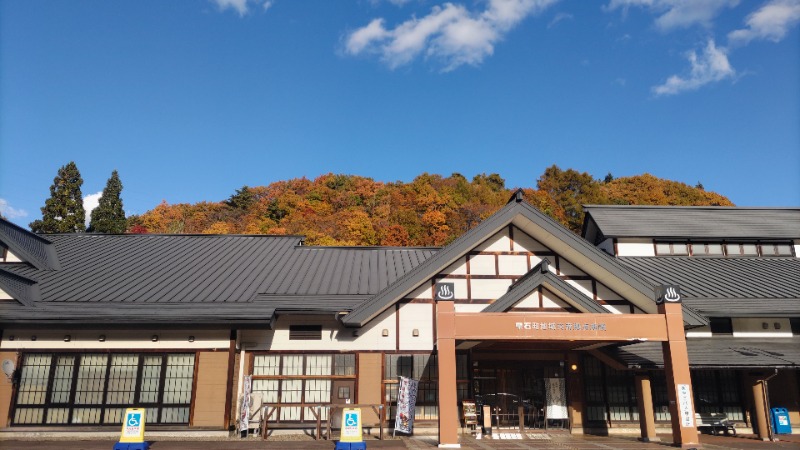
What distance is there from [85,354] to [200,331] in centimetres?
324

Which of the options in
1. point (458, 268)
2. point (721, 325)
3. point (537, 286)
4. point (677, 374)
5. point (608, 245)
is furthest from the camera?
point (608, 245)

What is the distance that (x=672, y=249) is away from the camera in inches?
806

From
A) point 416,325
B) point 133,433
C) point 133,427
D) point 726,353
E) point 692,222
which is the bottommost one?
point 133,433

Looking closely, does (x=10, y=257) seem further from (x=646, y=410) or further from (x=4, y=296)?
(x=646, y=410)

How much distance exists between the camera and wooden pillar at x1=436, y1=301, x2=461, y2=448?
36.1 ft

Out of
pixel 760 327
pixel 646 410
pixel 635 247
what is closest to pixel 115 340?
pixel 646 410

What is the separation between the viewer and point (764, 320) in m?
16.1

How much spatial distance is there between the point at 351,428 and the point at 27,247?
45.0 feet

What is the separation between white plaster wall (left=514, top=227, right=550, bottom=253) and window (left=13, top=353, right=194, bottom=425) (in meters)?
10.2

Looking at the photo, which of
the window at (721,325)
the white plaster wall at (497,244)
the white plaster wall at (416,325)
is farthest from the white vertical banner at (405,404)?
the window at (721,325)

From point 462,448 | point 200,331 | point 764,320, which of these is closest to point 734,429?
point 764,320

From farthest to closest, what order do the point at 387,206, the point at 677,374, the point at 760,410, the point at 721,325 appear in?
the point at 387,206, the point at 721,325, the point at 760,410, the point at 677,374

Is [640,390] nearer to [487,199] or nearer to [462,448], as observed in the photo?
[462,448]

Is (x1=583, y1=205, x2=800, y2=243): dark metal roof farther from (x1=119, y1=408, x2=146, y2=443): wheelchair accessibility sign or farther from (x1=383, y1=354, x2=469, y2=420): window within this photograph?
(x1=119, y1=408, x2=146, y2=443): wheelchair accessibility sign
